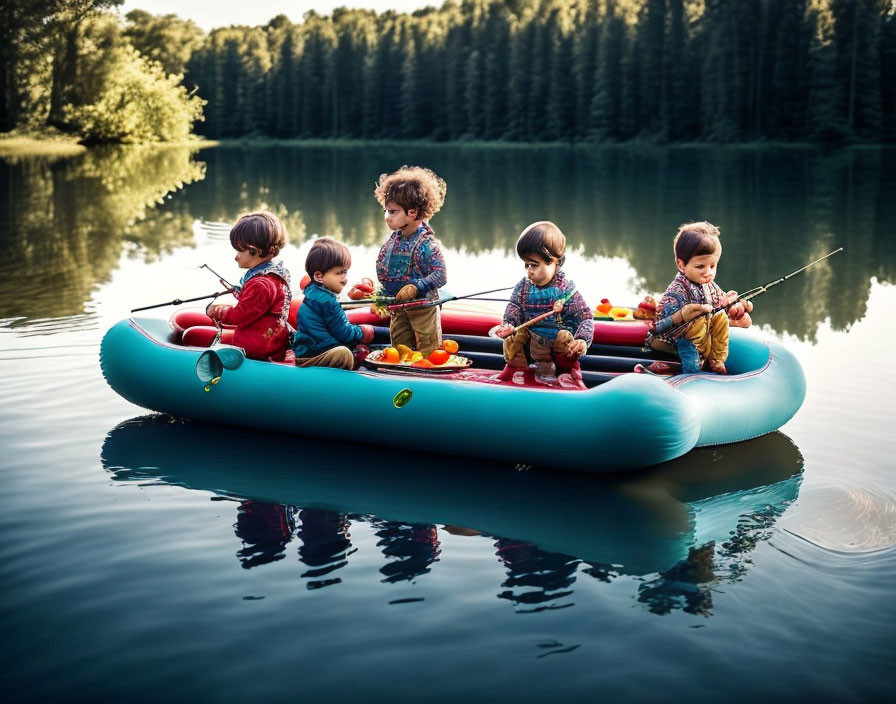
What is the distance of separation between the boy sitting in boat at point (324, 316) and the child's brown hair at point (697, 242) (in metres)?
1.67

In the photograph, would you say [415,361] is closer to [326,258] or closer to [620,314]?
[326,258]

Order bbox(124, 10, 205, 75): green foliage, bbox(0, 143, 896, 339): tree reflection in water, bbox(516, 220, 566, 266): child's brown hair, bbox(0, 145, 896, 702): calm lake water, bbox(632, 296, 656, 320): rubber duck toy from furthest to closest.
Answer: bbox(124, 10, 205, 75): green foliage → bbox(0, 143, 896, 339): tree reflection in water → bbox(632, 296, 656, 320): rubber duck toy → bbox(516, 220, 566, 266): child's brown hair → bbox(0, 145, 896, 702): calm lake water

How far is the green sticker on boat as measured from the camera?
15.4 ft

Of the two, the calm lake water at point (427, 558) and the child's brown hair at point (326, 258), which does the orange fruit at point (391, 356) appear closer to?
the calm lake water at point (427, 558)

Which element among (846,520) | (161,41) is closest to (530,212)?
(846,520)

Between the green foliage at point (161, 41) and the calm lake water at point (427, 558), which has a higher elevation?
the green foliage at point (161, 41)

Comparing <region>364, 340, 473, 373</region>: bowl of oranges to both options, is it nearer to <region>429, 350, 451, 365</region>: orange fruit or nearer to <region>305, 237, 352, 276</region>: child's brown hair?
Result: <region>429, 350, 451, 365</region>: orange fruit

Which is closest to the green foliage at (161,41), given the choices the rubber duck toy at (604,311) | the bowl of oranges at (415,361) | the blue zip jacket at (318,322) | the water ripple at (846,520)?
the rubber duck toy at (604,311)

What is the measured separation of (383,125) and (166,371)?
48649mm

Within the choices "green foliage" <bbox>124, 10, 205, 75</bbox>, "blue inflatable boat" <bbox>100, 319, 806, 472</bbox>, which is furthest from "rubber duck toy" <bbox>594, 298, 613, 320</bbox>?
"green foliage" <bbox>124, 10, 205, 75</bbox>

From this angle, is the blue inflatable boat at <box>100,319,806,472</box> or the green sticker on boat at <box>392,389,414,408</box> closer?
the blue inflatable boat at <box>100,319,806,472</box>

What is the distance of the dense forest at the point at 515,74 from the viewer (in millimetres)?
35375

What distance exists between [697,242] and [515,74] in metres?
42.5

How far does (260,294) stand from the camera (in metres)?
5.14
